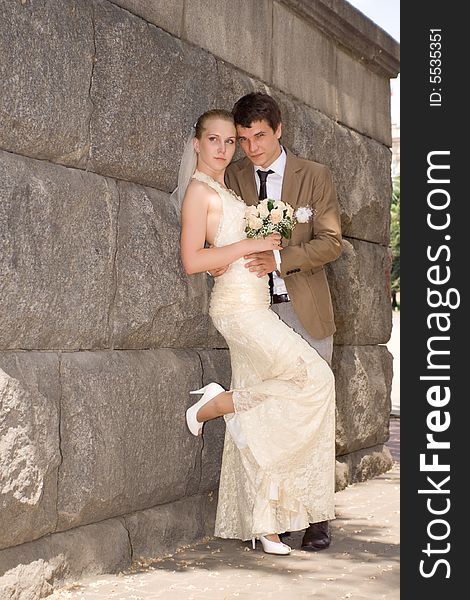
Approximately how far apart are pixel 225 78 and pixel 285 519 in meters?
2.38

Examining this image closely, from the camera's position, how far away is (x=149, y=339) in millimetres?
5094

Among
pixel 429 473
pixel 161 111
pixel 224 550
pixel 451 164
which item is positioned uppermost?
pixel 161 111

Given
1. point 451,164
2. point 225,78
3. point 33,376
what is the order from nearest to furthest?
point 451,164
point 33,376
point 225,78

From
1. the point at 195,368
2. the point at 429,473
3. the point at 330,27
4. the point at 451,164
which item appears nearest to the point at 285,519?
the point at 195,368

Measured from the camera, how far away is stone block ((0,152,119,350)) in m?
4.11

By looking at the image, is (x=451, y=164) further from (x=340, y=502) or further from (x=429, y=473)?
(x=340, y=502)

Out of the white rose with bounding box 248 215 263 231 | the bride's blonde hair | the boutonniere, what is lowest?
the white rose with bounding box 248 215 263 231

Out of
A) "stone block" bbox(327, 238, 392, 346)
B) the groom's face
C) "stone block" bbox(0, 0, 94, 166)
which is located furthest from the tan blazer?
"stone block" bbox(327, 238, 392, 346)

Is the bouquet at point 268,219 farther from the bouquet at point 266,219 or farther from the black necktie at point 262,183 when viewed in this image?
the black necktie at point 262,183

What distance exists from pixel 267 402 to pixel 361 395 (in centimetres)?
245

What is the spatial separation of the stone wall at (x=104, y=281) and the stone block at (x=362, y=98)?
1.23m

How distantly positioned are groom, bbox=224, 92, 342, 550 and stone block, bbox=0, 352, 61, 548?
1598mm

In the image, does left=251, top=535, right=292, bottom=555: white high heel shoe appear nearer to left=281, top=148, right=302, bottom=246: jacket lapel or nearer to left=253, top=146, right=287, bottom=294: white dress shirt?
left=253, top=146, right=287, bottom=294: white dress shirt

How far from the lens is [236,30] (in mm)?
5984
